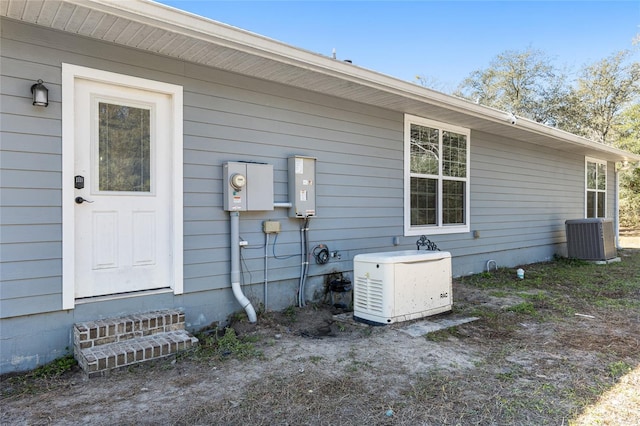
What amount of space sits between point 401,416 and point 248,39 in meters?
2.98

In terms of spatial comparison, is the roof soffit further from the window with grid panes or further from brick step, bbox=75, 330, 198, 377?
the window with grid panes

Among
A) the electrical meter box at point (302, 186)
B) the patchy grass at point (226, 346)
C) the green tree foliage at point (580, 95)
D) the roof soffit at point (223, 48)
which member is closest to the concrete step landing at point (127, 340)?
the patchy grass at point (226, 346)

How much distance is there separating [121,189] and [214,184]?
0.80 metres

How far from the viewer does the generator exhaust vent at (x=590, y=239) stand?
828cm

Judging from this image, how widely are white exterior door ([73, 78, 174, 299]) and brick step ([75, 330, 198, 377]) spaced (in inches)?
19.1

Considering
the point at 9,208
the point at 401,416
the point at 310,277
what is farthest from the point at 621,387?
the point at 9,208

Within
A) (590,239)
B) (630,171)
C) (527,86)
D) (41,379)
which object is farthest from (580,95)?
(41,379)

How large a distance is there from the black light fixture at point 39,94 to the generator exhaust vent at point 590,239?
29.7 feet

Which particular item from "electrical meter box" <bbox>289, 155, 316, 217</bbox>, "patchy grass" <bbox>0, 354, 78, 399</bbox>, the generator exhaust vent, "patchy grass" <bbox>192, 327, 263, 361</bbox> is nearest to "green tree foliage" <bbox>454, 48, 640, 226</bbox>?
the generator exhaust vent

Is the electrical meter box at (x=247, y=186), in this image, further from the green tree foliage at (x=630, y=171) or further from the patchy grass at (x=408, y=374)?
the green tree foliage at (x=630, y=171)

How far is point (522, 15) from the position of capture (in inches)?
473

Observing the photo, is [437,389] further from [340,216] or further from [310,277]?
[340,216]

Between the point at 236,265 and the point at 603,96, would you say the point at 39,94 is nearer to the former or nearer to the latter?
the point at 236,265

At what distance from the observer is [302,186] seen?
4477 millimetres
